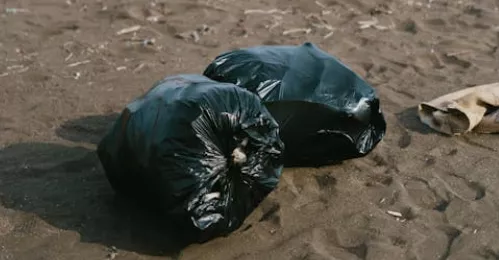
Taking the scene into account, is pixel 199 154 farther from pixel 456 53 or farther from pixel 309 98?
pixel 456 53

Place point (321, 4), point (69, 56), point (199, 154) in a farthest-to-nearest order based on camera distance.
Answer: point (321, 4), point (69, 56), point (199, 154)

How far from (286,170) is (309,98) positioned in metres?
0.43

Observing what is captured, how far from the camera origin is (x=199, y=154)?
9.32ft

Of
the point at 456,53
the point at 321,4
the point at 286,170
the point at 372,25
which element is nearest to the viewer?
the point at 286,170

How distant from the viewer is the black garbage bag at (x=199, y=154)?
9.25ft

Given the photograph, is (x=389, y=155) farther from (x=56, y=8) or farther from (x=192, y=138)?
(x=56, y=8)

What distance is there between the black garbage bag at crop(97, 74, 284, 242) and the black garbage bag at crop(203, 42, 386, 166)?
16.7 inches

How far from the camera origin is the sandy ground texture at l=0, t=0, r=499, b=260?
3.12 metres

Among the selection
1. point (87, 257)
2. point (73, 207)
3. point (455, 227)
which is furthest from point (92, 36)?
point (455, 227)

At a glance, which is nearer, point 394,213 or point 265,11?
point 394,213

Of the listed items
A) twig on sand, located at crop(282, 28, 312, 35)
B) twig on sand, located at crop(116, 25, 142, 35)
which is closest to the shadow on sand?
twig on sand, located at crop(116, 25, 142, 35)

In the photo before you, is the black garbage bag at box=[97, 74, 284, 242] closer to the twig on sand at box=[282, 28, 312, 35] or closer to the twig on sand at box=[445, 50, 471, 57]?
the twig on sand at box=[282, 28, 312, 35]

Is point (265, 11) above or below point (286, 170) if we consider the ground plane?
below

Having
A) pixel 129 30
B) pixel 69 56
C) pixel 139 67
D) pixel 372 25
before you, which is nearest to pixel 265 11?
pixel 372 25
